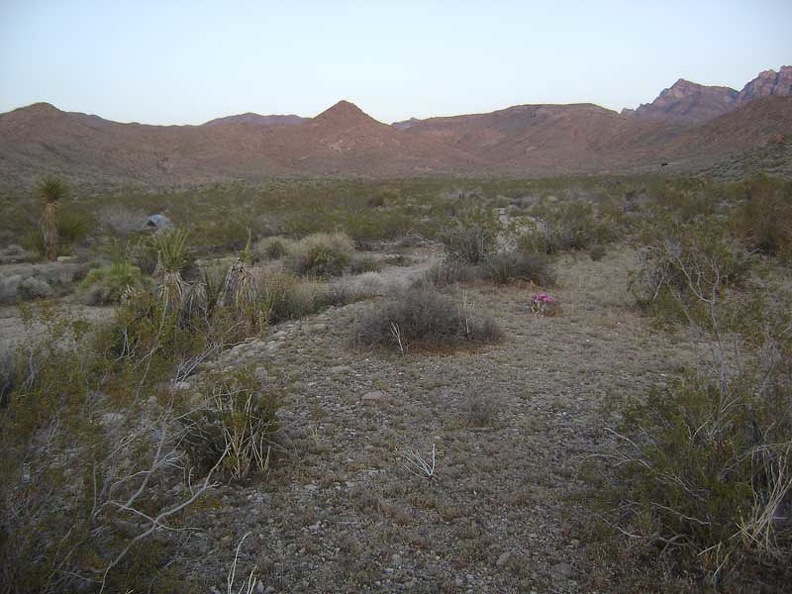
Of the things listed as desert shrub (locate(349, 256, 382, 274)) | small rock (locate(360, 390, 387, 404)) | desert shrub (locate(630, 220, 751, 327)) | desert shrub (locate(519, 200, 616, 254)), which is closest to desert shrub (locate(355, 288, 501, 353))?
small rock (locate(360, 390, 387, 404))

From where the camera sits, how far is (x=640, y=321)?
24.5ft

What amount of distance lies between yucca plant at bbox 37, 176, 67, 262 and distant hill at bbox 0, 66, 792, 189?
30.2m

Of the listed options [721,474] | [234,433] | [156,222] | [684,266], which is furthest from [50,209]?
[721,474]

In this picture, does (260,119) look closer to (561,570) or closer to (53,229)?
(53,229)

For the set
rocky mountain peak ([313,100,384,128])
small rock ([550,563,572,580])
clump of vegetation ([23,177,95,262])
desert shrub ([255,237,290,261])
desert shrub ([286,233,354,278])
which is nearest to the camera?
small rock ([550,563,572,580])

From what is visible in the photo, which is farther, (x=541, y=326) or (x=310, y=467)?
(x=541, y=326)

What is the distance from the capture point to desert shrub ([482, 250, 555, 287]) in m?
9.68

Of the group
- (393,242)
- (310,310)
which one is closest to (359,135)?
(393,242)

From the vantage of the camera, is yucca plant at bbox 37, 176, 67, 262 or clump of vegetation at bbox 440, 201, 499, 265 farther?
yucca plant at bbox 37, 176, 67, 262

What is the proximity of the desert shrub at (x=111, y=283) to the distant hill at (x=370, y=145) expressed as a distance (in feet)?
105

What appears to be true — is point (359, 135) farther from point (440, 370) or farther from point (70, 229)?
point (440, 370)

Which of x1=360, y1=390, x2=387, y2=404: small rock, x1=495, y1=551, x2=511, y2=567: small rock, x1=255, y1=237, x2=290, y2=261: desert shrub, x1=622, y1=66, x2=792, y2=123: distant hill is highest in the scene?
x1=622, y1=66, x2=792, y2=123: distant hill

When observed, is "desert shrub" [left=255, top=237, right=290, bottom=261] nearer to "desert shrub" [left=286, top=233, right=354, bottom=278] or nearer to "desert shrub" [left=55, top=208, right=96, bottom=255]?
"desert shrub" [left=286, top=233, right=354, bottom=278]

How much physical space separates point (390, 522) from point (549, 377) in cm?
273
